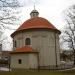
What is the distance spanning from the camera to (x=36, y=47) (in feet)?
135

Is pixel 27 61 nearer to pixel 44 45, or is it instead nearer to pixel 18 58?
pixel 18 58

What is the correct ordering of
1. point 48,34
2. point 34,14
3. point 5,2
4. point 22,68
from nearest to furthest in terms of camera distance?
point 5,2, point 22,68, point 48,34, point 34,14

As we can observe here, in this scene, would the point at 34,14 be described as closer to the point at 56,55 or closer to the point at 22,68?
the point at 56,55

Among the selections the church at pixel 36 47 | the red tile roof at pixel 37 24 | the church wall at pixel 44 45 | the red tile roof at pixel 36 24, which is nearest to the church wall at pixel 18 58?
the church at pixel 36 47

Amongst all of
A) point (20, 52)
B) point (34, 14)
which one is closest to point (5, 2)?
point (20, 52)

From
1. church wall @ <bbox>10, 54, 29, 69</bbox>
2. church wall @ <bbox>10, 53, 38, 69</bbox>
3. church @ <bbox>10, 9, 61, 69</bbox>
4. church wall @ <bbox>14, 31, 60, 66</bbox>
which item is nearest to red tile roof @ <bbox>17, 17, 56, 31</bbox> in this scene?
church @ <bbox>10, 9, 61, 69</bbox>

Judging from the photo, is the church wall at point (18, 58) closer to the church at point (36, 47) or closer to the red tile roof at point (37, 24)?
the church at point (36, 47)

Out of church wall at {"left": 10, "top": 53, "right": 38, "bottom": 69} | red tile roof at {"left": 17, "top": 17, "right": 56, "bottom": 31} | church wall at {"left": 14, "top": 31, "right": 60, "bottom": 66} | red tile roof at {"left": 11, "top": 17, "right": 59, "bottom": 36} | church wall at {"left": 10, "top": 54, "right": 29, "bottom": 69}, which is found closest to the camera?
church wall at {"left": 10, "top": 53, "right": 38, "bottom": 69}

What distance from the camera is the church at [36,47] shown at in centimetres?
3912

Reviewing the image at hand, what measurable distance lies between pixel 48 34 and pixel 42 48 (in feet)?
10.4

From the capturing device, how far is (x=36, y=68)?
1547 inches

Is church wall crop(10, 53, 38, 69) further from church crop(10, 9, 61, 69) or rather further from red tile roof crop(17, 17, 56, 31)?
red tile roof crop(17, 17, 56, 31)

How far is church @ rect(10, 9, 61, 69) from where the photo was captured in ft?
128

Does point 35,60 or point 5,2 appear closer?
point 5,2
